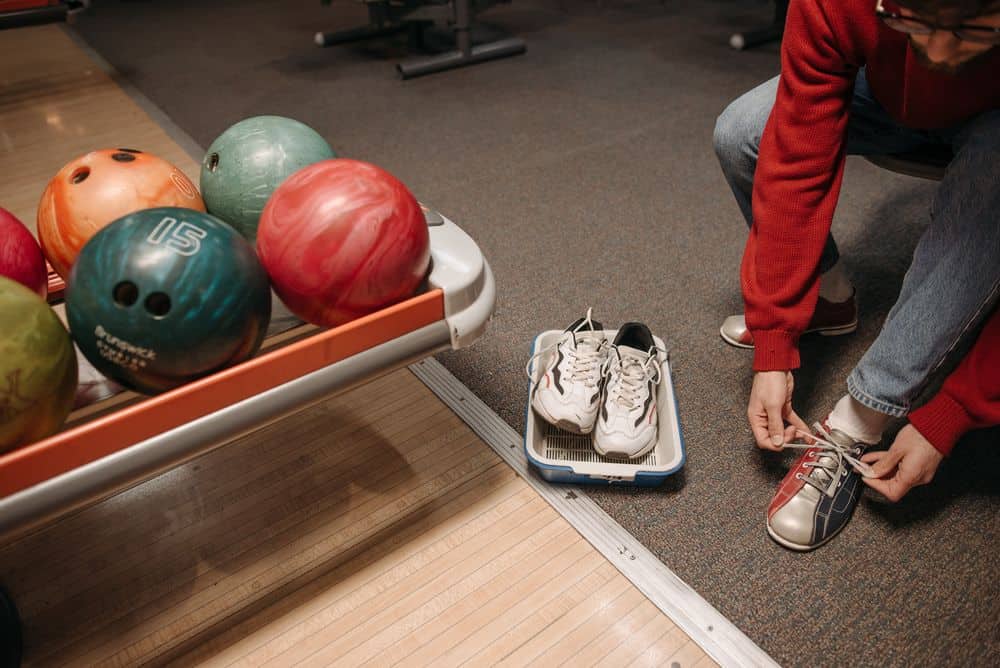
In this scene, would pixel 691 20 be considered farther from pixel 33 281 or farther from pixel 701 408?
pixel 33 281

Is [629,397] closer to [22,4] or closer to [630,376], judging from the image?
[630,376]

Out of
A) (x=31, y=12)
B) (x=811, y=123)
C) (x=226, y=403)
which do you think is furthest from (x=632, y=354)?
(x=31, y=12)

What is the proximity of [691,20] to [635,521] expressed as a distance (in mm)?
3075

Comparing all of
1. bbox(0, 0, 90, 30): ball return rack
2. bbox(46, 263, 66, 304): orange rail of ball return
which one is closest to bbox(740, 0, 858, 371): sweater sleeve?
bbox(46, 263, 66, 304): orange rail of ball return

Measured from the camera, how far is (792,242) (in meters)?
1.00

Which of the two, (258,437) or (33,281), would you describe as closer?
(33,281)

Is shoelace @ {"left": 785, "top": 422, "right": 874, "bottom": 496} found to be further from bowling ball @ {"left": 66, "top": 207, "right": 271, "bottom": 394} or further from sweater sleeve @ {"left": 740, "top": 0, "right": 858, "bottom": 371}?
bowling ball @ {"left": 66, "top": 207, "right": 271, "bottom": 394}

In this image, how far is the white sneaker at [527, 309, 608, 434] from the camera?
1.10m

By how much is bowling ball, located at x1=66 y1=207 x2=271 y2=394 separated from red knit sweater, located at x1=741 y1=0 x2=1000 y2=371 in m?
0.73

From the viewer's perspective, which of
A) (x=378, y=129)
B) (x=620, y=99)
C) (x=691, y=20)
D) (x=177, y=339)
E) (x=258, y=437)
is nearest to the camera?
(x=177, y=339)

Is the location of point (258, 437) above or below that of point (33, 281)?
below

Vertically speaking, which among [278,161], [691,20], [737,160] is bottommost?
[691,20]

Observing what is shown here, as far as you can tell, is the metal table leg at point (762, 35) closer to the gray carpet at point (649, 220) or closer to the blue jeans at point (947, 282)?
the gray carpet at point (649, 220)

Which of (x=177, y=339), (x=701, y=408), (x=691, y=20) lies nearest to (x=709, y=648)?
(x=701, y=408)
